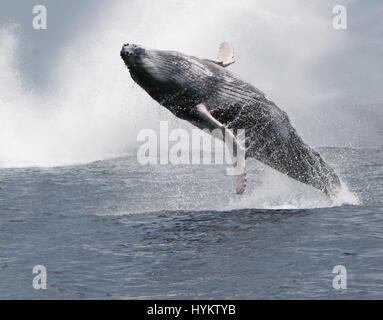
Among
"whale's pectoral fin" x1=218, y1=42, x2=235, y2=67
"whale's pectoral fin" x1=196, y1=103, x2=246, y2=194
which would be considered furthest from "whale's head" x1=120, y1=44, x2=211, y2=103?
"whale's pectoral fin" x1=196, y1=103, x2=246, y2=194

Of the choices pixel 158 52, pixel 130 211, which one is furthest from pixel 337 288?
pixel 130 211

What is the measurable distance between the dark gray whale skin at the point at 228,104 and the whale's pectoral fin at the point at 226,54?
355mm

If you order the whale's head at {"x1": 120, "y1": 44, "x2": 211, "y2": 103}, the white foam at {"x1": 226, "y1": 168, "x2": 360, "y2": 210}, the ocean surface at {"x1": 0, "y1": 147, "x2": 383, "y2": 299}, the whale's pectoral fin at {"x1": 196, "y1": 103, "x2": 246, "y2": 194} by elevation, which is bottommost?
the ocean surface at {"x1": 0, "y1": 147, "x2": 383, "y2": 299}

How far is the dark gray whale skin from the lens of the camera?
14594mm

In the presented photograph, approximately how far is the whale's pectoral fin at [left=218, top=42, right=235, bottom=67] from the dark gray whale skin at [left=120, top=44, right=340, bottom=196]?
1.16ft

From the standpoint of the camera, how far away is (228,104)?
1594 cm

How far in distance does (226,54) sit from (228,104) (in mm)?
1371

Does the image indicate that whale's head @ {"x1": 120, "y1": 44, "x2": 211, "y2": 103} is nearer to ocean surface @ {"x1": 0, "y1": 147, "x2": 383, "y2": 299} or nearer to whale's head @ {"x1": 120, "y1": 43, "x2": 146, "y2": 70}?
whale's head @ {"x1": 120, "y1": 43, "x2": 146, "y2": 70}

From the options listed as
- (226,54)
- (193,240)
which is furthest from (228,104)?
(193,240)

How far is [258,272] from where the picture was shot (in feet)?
39.6

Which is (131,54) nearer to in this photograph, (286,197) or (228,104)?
(228,104)

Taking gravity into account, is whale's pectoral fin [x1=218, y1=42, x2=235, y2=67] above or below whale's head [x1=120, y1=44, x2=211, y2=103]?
above
